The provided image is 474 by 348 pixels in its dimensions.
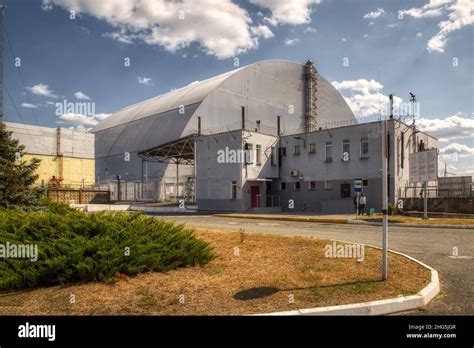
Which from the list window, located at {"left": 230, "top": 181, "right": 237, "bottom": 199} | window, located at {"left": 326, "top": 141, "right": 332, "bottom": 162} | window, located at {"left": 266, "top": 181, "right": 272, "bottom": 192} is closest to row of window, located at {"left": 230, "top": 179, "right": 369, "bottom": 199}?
window, located at {"left": 230, "top": 181, "right": 237, "bottom": 199}

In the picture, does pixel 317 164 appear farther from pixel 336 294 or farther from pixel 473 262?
pixel 336 294

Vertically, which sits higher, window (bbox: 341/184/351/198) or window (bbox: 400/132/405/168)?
window (bbox: 400/132/405/168)

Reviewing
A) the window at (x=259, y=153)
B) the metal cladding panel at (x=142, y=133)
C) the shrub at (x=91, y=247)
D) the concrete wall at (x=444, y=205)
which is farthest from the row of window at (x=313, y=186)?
the shrub at (x=91, y=247)

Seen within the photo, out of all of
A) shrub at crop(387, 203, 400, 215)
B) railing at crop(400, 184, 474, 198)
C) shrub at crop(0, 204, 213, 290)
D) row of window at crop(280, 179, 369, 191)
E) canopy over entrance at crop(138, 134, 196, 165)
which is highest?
canopy over entrance at crop(138, 134, 196, 165)

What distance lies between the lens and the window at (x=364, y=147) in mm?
29484

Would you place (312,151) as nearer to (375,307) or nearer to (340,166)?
(340,166)

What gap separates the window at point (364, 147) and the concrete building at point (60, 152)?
39.6 meters

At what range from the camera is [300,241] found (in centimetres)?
1097

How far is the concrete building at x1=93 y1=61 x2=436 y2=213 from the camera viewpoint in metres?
29.8

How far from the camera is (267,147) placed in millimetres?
34719

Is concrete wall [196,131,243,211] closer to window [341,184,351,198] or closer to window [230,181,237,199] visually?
window [230,181,237,199]

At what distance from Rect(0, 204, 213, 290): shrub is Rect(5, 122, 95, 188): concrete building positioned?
45.8 meters
